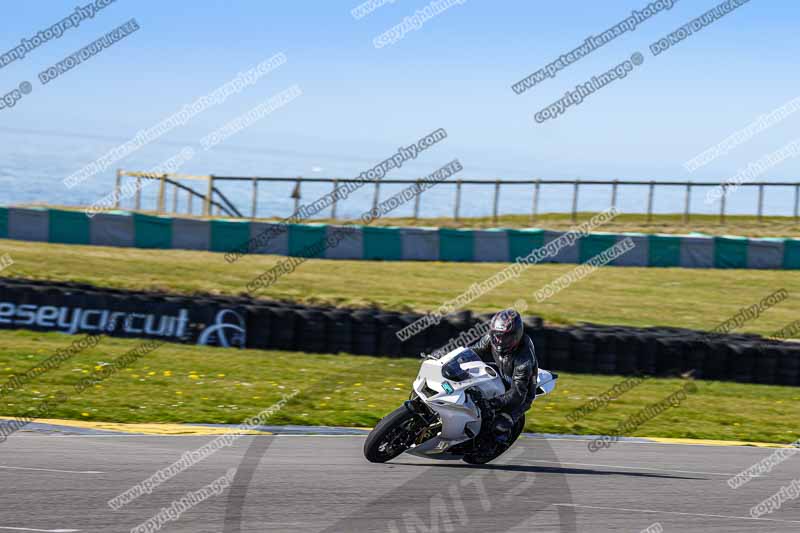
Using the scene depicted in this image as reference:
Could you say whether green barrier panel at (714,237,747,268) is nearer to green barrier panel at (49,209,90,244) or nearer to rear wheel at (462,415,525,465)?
green barrier panel at (49,209,90,244)

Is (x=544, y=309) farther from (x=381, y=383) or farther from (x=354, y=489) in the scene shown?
(x=354, y=489)

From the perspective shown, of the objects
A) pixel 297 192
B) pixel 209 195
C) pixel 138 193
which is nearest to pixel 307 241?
pixel 297 192

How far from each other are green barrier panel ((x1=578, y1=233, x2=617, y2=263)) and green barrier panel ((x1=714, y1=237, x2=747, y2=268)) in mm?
3233

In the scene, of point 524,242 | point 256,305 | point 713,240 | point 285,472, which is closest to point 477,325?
point 256,305

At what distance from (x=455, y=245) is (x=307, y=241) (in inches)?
162

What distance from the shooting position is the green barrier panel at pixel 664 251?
92.7 ft

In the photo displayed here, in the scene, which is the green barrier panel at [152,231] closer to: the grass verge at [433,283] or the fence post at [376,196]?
the grass verge at [433,283]

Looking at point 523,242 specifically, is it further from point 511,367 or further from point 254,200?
point 511,367

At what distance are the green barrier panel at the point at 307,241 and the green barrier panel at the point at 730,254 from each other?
11023mm

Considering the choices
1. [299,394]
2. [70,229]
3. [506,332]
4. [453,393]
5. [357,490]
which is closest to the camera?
[357,490]

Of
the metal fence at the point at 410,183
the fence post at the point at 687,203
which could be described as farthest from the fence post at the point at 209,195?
the fence post at the point at 687,203

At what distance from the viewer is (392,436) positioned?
30.9 feet

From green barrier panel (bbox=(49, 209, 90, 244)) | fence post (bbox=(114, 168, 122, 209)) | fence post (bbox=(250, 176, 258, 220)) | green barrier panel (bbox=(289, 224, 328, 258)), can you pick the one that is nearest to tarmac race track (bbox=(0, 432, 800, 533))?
green barrier panel (bbox=(289, 224, 328, 258))

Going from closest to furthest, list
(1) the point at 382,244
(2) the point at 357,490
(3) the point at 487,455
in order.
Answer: (2) the point at 357,490 < (3) the point at 487,455 < (1) the point at 382,244
